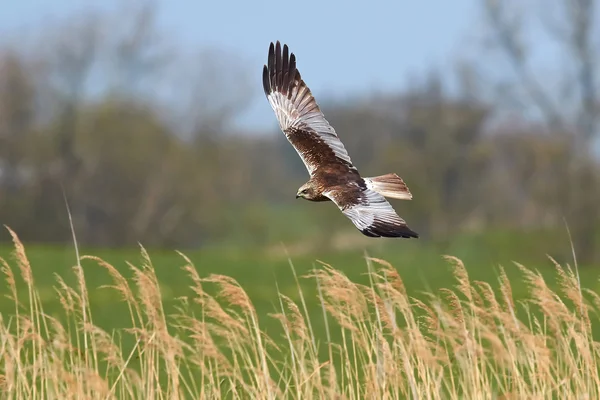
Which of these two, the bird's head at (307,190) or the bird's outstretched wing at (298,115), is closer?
the bird's head at (307,190)

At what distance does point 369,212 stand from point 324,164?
119 centimetres

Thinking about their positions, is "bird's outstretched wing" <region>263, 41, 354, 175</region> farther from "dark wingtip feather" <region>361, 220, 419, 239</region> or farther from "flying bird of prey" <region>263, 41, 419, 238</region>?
"dark wingtip feather" <region>361, 220, 419, 239</region>

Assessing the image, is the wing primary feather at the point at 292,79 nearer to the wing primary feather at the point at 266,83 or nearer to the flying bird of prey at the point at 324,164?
the flying bird of prey at the point at 324,164

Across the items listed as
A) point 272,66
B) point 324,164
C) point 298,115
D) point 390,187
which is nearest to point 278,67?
point 272,66

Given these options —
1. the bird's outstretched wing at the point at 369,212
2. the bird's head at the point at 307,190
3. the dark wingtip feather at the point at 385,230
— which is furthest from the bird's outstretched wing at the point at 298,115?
the dark wingtip feather at the point at 385,230

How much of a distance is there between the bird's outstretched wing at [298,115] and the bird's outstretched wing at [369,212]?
71 centimetres

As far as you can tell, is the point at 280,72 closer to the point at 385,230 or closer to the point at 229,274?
the point at 385,230

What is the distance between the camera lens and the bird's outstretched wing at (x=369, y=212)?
17.5ft

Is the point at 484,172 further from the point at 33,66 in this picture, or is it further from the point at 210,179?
the point at 33,66

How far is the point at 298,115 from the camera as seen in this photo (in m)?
7.59

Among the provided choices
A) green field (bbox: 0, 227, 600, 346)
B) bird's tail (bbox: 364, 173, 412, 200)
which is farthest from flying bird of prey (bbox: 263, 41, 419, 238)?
green field (bbox: 0, 227, 600, 346)

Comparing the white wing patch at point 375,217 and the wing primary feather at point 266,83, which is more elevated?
the wing primary feather at point 266,83

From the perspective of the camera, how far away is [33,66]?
127 feet

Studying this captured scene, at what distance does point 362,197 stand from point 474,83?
103ft
